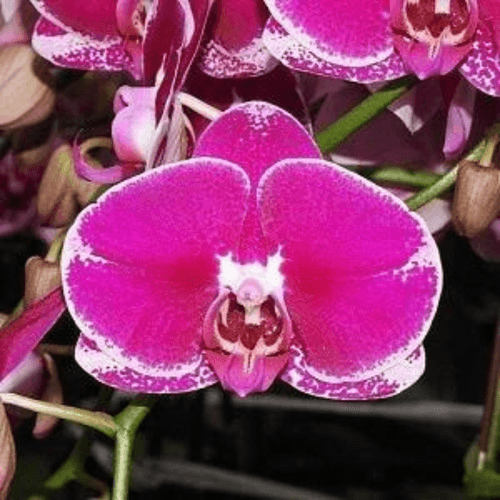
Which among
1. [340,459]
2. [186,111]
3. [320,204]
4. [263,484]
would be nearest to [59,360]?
[263,484]

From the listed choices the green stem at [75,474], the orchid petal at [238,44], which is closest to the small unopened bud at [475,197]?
the orchid petal at [238,44]

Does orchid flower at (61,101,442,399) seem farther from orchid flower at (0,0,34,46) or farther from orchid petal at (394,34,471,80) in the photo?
orchid flower at (0,0,34,46)

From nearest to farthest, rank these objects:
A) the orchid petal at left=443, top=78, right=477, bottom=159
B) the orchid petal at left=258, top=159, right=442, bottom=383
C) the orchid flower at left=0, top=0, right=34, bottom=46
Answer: the orchid petal at left=258, top=159, right=442, bottom=383, the orchid petal at left=443, top=78, right=477, bottom=159, the orchid flower at left=0, top=0, right=34, bottom=46

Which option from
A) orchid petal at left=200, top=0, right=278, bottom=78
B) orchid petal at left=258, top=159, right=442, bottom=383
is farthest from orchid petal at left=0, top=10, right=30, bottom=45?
orchid petal at left=258, top=159, right=442, bottom=383

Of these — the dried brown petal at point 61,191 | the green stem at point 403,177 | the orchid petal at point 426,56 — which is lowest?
the dried brown petal at point 61,191

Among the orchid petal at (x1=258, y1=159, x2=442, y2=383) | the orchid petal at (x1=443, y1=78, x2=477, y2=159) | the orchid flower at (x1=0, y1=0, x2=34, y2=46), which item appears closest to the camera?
the orchid petal at (x1=258, y1=159, x2=442, y2=383)

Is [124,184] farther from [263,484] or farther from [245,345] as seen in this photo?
[263,484]

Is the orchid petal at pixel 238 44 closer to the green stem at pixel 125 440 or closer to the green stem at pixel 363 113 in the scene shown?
the green stem at pixel 363 113
